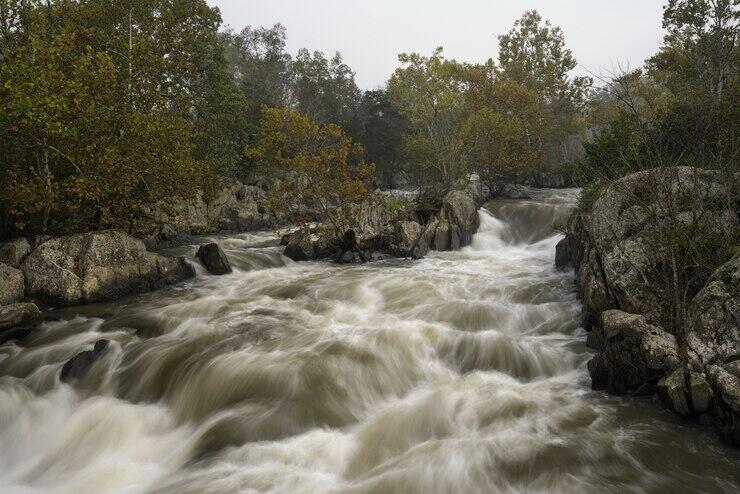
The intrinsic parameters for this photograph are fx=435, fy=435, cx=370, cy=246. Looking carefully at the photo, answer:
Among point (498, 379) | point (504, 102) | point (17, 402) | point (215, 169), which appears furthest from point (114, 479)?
point (504, 102)

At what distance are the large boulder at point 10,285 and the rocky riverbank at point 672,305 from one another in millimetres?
13266

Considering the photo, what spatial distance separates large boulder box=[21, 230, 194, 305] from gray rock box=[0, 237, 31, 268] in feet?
1.19

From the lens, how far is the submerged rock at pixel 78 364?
26.2 ft

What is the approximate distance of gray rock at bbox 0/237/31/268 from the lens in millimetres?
11711

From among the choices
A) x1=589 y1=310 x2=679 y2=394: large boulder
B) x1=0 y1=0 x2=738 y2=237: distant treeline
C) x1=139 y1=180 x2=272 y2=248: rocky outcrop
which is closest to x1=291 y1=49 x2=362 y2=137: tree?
x1=0 y1=0 x2=738 y2=237: distant treeline

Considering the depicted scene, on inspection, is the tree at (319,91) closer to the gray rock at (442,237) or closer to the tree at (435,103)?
the tree at (435,103)

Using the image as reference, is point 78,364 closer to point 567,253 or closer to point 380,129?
point 567,253

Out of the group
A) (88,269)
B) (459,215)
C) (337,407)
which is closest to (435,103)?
(459,215)

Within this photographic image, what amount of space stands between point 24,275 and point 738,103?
21017 mm

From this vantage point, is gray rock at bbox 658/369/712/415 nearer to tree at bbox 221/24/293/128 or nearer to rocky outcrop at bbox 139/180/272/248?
rocky outcrop at bbox 139/180/272/248

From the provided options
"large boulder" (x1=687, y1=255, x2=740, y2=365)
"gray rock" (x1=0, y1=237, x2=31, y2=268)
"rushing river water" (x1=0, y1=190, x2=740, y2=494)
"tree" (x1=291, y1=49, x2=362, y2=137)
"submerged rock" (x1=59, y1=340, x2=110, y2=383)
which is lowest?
"rushing river water" (x1=0, y1=190, x2=740, y2=494)

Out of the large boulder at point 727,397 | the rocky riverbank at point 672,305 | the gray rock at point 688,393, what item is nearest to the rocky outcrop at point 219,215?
the rocky riverbank at point 672,305

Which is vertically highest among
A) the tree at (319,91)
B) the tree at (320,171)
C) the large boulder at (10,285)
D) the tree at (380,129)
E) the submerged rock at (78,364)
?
the tree at (319,91)

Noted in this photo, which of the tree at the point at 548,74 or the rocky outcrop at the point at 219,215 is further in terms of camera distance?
the tree at the point at 548,74
